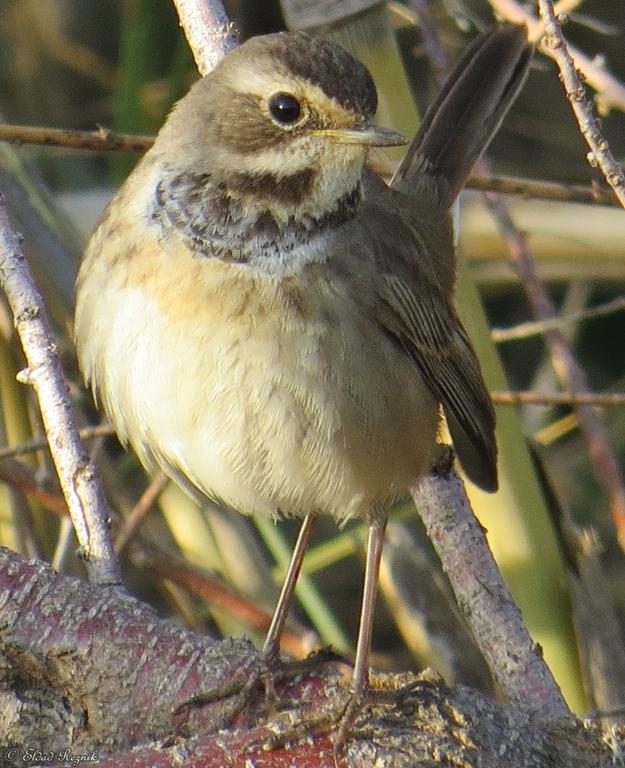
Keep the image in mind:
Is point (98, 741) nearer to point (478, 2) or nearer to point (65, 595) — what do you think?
point (65, 595)

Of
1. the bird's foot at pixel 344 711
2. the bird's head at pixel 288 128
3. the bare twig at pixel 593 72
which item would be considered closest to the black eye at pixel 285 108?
the bird's head at pixel 288 128

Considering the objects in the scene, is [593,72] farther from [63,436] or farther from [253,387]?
[63,436]

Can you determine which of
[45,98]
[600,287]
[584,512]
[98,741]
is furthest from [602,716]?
[45,98]

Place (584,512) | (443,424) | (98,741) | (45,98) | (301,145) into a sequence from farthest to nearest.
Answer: (45,98) → (584,512) → (443,424) → (301,145) → (98,741)

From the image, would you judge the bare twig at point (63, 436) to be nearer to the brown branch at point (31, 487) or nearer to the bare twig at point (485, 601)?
the bare twig at point (485, 601)

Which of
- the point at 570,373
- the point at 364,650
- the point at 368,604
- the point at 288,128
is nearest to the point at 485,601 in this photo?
the point at 368,604
